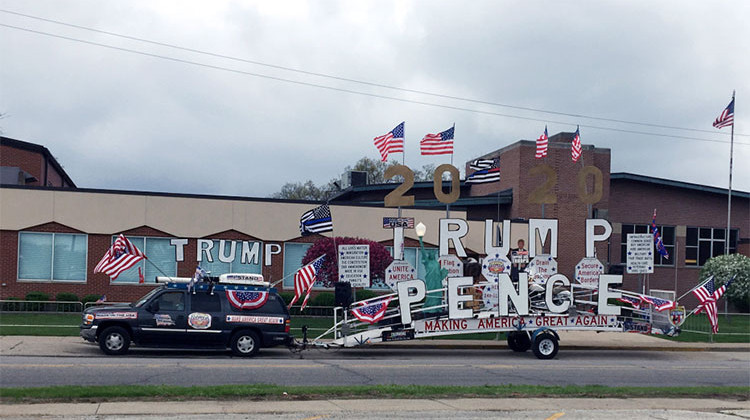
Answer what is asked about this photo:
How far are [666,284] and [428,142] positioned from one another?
24.8 metres

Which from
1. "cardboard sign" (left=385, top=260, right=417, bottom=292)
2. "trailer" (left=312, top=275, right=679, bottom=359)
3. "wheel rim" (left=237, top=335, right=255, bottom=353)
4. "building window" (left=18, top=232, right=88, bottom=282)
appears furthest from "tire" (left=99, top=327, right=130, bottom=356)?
"building window" (left=18, top=232, right=88, bottom=282)

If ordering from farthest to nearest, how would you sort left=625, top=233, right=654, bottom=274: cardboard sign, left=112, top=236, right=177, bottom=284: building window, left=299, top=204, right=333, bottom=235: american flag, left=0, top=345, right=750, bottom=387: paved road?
left=112, top=236, right=177, bottom=284: building window → left=299, top=204, right=333, bottom=235: american flag → left=625, top=233, right=654, bottom=274: cardboard sign → left=0, top=345, right=750, bottom=387: paved road

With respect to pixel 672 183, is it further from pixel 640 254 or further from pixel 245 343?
pixel 245 343

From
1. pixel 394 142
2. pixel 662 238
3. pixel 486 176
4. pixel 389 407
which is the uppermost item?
pixel 394 142

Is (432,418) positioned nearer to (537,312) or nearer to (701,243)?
(537,312)

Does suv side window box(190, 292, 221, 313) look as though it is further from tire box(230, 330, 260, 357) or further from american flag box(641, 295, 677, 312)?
american flag box(641, 295, 677, 312)

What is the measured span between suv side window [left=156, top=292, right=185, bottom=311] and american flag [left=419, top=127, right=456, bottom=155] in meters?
10.9

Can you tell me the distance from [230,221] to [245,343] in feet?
48.4

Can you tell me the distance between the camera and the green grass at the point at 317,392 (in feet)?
38.6

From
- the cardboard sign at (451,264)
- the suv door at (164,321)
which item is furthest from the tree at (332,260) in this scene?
the suv door at (164,321)

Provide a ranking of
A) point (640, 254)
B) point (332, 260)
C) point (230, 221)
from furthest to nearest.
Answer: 1. point (230, 221)
2. point (332, 260)
3. point (640, 254)

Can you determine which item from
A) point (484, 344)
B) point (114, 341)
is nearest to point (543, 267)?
point (484, 344)

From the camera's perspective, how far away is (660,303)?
22.0m

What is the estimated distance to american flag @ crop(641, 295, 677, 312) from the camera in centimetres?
2181
